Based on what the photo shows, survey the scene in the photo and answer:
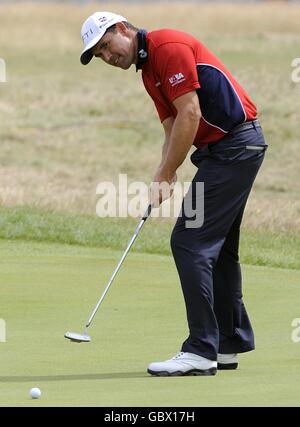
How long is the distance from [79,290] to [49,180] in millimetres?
11397

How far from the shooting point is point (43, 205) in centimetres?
1517

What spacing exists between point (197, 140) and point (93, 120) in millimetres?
23060

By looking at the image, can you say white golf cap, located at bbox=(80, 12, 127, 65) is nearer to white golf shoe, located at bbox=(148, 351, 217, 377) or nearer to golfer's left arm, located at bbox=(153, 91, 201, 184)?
golfer's left arm, located at bbox=(153, 91, 201, 184)

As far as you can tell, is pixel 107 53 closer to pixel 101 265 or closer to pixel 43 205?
pixel 101 265

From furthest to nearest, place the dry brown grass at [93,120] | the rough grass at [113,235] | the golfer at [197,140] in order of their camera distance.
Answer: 1. the dry brown grass at [93,120]
2. the rough grass at [113,235]
3. the golfer at [197,140]

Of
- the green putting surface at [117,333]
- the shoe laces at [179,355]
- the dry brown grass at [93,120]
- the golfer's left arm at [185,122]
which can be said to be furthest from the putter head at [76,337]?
the dry brown grass at [93,120]

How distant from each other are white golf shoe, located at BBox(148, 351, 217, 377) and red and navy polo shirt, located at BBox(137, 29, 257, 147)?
113 cm

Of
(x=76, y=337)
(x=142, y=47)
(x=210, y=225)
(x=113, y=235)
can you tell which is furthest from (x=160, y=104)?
(x=113, y=235)

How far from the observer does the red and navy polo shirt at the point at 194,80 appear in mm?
6707

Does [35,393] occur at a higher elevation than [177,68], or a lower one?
lower

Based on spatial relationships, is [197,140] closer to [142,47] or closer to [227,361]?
[142,47]

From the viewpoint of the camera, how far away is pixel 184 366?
6.81 m

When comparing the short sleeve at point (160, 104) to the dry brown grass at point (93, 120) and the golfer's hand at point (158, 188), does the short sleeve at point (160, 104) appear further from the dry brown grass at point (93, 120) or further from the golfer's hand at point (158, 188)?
the dry brown grass at point (93, 120)

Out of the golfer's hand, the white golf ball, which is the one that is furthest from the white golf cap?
the white golf ball
